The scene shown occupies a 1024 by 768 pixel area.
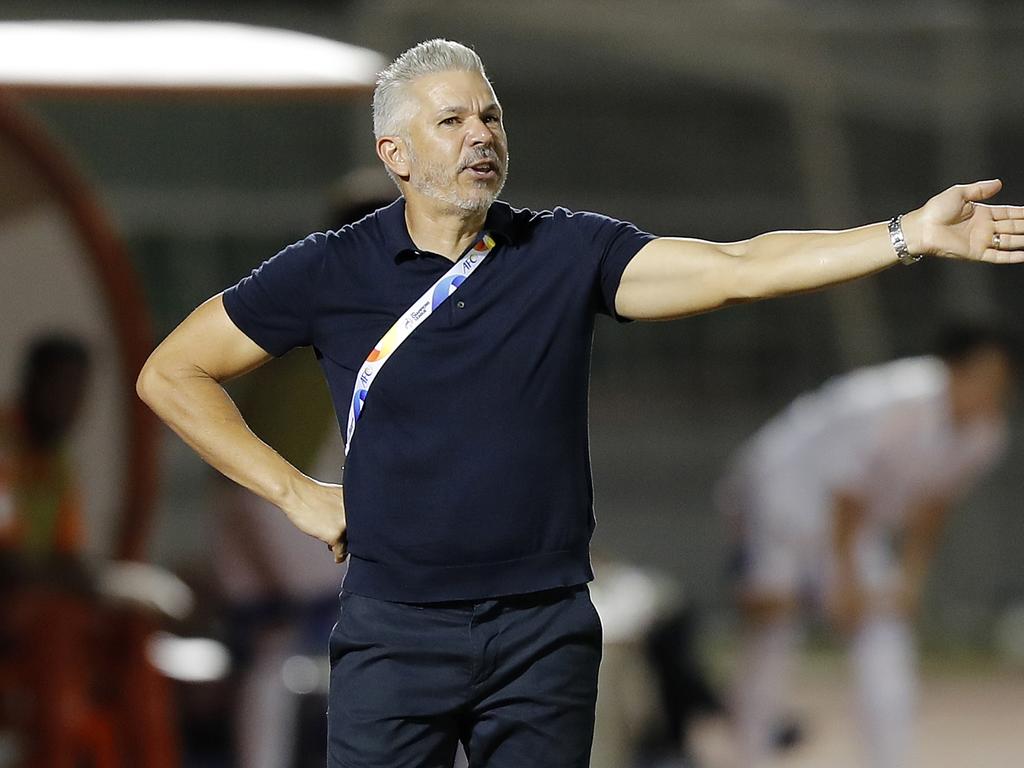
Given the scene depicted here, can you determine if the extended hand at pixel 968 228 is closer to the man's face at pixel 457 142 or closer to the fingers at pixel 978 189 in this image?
the fingers at pixel 978 189

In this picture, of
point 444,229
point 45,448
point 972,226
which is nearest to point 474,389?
point 444,229

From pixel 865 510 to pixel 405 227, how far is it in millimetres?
4208

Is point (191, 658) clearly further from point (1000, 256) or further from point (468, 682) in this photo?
point (1000, 256)

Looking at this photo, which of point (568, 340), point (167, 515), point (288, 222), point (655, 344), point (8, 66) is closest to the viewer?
point (568, 340)

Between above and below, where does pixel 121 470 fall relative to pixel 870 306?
below

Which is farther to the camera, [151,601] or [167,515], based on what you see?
[167,515]

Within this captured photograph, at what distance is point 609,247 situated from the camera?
2.86 metres

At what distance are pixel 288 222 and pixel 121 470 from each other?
4.09 metres

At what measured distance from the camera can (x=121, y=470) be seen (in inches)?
243

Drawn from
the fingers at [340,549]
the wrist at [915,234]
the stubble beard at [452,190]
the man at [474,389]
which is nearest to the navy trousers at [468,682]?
the man at [474,389]

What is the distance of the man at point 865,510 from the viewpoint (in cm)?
655

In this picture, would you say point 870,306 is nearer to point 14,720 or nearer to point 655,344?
point 655,344

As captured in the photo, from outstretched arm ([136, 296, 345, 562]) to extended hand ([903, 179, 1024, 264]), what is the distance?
3.12ft

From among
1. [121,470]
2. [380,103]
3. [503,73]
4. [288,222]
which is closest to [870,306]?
[503,73]
